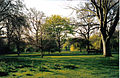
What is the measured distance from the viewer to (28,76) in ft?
11.7

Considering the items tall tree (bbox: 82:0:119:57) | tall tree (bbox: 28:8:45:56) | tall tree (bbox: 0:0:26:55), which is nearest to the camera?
tall tree (bbox: 0:0:26:55)

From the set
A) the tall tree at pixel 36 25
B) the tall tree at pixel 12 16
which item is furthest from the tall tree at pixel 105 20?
the tall tree at pixel 12 16

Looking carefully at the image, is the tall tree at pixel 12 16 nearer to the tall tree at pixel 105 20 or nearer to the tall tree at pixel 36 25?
the tall tree at pixel 36 25

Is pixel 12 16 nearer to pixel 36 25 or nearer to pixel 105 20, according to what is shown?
pixel 36 25

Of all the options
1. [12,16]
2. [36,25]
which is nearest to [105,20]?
[36,25]

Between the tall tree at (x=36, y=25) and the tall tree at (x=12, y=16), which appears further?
the tall tree at (x=36, y=25)

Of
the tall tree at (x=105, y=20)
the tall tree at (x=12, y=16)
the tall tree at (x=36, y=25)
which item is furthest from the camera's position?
the tall tree at (x=105, y=20)

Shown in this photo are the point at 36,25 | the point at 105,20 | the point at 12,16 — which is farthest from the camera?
the point at 105,20

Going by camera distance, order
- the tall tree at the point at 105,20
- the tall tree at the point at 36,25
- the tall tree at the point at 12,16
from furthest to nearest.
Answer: the tall tree at the point at 105,20 < the tall tree at the point at 36,25 < the tall tree at the point at 12,16

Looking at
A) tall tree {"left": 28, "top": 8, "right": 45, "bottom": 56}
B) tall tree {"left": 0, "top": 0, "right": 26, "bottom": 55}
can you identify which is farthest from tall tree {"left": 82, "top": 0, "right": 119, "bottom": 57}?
tall tree {"left": 0, "top": 0, "right": 26, "bottom": 55}

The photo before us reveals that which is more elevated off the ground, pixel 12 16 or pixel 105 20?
pixel 105 20

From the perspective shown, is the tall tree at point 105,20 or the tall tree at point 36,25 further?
the tall tree at point 105,20

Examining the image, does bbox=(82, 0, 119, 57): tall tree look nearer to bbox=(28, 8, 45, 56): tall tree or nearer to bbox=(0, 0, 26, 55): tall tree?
bbox=(28, 8, 45, 56): tall tree

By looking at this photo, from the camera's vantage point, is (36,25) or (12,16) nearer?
(12,16)
